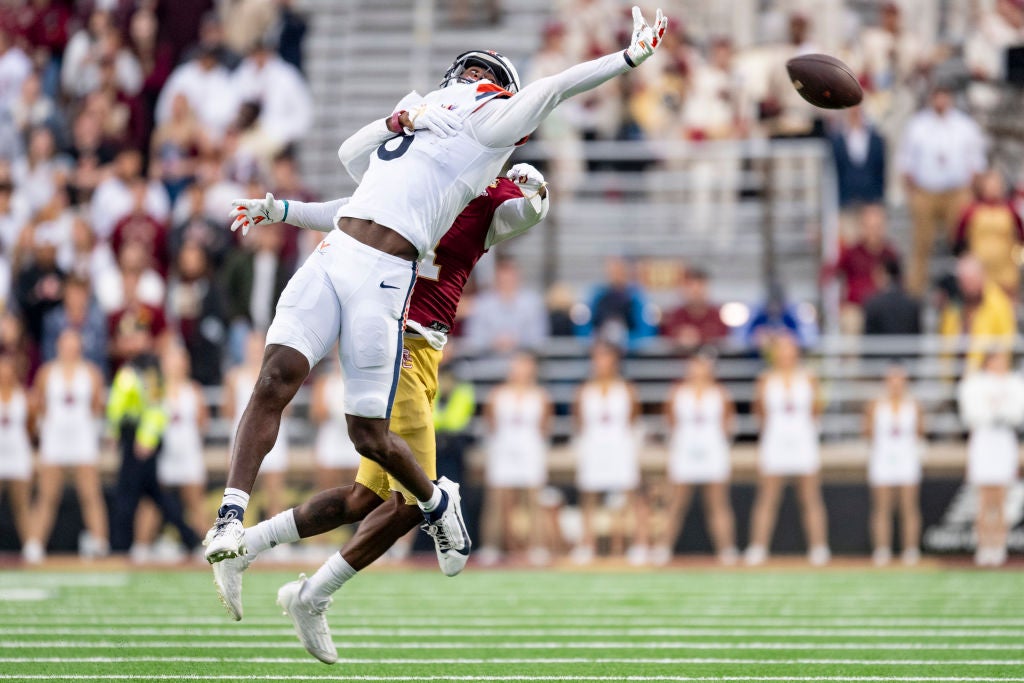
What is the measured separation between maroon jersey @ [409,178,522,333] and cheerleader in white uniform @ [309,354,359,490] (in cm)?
657

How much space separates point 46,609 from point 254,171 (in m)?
6.54

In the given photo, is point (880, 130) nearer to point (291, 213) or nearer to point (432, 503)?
point (291, 213)

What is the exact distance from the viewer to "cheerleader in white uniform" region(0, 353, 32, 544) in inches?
518

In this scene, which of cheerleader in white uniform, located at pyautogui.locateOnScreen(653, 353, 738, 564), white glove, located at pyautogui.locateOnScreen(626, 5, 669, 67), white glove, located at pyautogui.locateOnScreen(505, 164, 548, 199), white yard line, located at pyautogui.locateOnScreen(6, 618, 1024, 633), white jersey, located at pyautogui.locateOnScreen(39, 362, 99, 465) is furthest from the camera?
white jersey, located at pyautogui.locateOnScreen(39, 362, 99, 465)

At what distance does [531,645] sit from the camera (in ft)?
23.5

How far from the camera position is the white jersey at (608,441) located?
1300cm

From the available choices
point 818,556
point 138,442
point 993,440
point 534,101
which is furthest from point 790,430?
point 534,101

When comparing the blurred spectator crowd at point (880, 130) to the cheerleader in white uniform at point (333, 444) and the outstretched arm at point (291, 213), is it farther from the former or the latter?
the outstretched arm at point (291, 213)

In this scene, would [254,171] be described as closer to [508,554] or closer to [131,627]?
[508,554]

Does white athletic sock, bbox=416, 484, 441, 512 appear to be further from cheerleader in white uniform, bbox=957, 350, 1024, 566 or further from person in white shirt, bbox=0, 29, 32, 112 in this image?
person in white shirt, bbox=0, 29, 32, 112

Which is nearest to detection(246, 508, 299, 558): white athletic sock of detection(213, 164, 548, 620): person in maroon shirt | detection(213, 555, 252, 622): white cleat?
detection(213, 164, 548, 620): person in maroon shirt

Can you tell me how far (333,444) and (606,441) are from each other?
222 cm

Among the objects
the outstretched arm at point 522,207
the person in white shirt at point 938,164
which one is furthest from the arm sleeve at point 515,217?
the person in white shirt at point 938,164

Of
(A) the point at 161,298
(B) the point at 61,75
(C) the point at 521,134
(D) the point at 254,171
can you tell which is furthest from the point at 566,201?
(C) the point at 521,134
